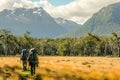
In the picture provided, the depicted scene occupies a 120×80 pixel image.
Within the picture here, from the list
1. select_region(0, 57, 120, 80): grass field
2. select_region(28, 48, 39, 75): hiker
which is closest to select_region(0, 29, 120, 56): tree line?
select_region(0, 57, 120, 80): grass field

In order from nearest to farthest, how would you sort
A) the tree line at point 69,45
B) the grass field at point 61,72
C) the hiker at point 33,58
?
the grass field at point 61,72
the hiker at point 33,58
the tree line at point 69,45

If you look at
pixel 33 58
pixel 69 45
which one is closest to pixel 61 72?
pixel 33 58

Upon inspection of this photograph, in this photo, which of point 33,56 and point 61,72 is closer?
point 33,56

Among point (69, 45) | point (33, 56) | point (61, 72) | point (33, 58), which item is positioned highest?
point (69, 45)

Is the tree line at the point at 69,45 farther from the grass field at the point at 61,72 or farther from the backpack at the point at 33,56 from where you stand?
the backpack at the point at 33,56

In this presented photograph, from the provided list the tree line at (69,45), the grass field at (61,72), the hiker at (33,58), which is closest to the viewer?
the grass field at (61,72)

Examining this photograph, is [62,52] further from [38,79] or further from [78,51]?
[38,79]

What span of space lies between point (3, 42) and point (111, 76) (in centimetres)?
14497

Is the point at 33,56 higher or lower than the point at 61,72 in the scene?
higher

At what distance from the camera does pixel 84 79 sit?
23141 mm

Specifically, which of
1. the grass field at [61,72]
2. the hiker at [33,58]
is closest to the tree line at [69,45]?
the grass field at [61,72]

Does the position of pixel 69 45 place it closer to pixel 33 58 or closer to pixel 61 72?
pixel 61 72

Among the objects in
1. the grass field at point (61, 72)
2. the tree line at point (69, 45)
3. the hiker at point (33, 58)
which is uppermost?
the tree line at point (69, 45)

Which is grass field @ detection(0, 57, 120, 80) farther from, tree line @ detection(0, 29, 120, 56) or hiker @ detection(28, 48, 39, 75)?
tree line @ detection(0, 29, 120, 56)
